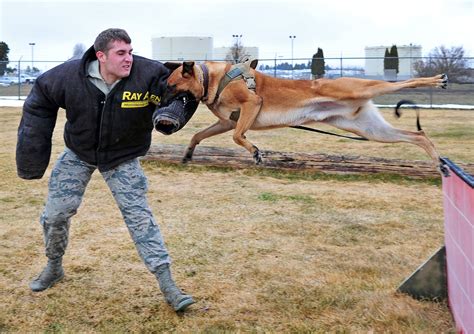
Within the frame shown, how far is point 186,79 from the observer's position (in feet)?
14.6

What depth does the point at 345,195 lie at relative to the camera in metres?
7.30

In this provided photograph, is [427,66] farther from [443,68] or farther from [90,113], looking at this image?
[90,113]

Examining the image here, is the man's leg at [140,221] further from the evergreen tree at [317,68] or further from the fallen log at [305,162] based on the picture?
the evergreen tree at [317,68]

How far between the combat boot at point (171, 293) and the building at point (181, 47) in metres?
39.8

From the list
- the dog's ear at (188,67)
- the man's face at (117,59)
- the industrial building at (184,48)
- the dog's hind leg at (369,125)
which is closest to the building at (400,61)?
the industrial building at (184,48)

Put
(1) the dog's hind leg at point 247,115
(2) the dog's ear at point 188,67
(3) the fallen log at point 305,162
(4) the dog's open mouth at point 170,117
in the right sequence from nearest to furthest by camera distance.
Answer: (4) the dog's open mouth at point 170,117 < (2) the dog's ear at point 188,67 < (1) the dog's hind leg at point 247,115 < (3) the fallen log at point 305,162

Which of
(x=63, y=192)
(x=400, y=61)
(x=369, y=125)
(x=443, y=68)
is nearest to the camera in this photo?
(x=63, y=192)

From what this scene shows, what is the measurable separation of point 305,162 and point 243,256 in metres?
3.95

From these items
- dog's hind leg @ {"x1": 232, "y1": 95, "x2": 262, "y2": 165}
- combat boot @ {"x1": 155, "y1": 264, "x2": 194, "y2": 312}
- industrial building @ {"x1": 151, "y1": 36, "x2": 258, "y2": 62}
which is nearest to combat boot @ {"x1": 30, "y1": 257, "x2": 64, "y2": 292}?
combat boot @ {"x1": 155, "y1": 264, "x2": 194, "y2": 312}

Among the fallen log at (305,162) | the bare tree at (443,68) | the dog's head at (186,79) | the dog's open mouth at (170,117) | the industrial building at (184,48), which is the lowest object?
the fallen log at (305,162)

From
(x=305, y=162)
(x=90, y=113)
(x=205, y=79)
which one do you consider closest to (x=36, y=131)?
(x=90, y=113)

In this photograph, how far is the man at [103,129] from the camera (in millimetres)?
3490

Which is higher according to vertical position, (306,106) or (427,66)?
(427,66)

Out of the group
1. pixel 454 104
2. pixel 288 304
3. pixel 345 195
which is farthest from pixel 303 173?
pixel 454 104
